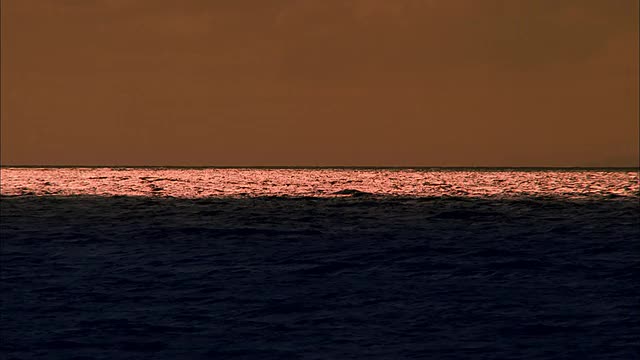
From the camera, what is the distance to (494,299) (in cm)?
2381

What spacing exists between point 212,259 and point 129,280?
570cm

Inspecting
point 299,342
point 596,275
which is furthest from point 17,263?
point 596,275

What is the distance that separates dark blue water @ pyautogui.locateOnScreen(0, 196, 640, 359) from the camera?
18.8m

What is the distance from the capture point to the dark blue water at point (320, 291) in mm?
18766

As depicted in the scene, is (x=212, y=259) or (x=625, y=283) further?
(x=212, y=259)

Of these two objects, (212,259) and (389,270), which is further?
(212,259)

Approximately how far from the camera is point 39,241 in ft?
127

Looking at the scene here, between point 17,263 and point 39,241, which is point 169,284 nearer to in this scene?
point 17,263

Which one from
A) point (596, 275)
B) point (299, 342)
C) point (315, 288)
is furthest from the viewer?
point (596, 275)

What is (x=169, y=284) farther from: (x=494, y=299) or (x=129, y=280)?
(x=494, y=299)

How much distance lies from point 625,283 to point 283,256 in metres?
13.0

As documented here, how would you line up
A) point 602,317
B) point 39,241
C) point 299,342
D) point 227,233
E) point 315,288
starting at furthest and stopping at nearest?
point 227,233
point 39,241
point 315,288
point 602,317
point 299,342

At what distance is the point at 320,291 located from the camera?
2527cm

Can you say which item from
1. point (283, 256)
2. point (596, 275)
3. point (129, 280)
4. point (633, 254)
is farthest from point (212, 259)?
point (633, 254)
